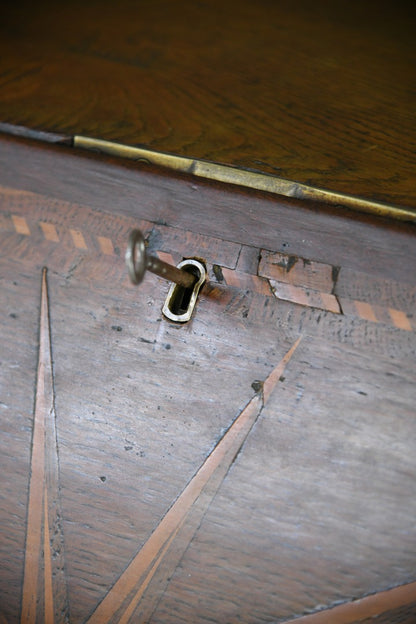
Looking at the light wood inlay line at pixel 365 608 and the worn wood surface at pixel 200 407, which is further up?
the worn wood surface at pixel 200 407

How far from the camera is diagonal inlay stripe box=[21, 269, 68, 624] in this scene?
0.52m

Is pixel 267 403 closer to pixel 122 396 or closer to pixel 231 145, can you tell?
pixel 122 396

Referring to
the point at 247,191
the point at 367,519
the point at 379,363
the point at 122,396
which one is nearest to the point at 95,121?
the point at 247,191

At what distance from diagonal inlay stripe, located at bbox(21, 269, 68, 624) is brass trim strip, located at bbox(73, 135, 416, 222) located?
0.22 m


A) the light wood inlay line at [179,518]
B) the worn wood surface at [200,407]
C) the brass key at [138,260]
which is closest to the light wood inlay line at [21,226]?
the worn wood surface at [200,407]

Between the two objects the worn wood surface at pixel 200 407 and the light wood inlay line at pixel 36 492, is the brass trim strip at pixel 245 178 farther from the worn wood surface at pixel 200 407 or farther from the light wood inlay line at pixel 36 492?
the light wood inlay line at pixel 36 492

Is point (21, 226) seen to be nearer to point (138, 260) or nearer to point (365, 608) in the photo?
point (138, 260)

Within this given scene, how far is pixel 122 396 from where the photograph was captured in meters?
0.51

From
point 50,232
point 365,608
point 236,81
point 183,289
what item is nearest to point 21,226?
point 50,232

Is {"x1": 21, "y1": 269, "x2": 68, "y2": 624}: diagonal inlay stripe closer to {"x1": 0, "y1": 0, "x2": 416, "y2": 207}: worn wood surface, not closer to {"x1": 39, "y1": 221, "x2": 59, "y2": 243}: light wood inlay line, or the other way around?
{"x1": 39, "y1": 221, "x2": 59, "y2": 243}: light wood inlay line

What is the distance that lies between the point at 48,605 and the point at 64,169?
499 mm

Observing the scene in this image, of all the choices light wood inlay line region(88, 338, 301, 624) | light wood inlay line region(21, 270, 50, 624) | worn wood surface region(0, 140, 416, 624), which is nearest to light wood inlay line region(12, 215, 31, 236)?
worn wood surface region(0, 140, 416, 624)

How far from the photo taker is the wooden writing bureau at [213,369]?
480 mm

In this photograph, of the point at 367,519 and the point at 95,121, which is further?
the point at 95,121
